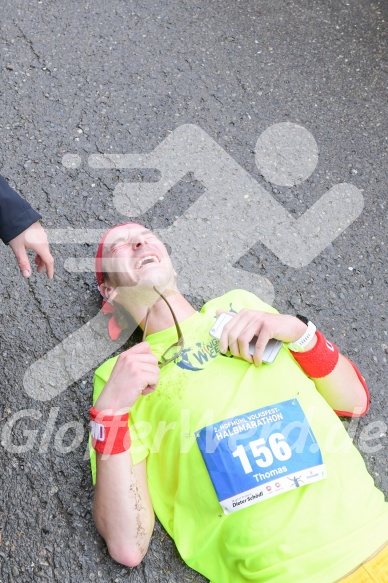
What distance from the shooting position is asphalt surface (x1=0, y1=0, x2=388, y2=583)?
7.33 ft

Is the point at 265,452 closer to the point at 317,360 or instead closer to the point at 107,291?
the point at 317,360

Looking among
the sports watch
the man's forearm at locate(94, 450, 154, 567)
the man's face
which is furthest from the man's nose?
the man's forearm at locate(94, 450, 154, 567)

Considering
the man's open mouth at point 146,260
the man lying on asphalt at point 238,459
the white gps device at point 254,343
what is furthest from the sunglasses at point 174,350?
the man's open mouth at point 146,260

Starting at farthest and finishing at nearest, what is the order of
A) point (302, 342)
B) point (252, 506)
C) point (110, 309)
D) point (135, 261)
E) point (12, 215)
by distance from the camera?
point (110, 309) → point (135, 261) → point (302, 342) → point (12, 215) → point (252, 506)

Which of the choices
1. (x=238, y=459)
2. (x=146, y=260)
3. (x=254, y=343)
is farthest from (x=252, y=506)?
(x=146, y=260)

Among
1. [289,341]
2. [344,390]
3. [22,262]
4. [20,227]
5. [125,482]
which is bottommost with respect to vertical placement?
[344,390]

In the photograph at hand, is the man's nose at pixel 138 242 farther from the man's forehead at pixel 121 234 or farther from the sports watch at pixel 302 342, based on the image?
the sports watch at pixel 302 342

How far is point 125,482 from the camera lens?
195 cm

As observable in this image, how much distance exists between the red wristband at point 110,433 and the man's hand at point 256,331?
43cm

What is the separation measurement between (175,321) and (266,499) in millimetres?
638

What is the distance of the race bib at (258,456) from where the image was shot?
1.92m

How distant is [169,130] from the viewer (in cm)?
315

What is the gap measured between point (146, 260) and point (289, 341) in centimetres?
60

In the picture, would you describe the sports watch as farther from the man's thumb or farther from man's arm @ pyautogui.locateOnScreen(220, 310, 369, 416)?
the man's thumb
